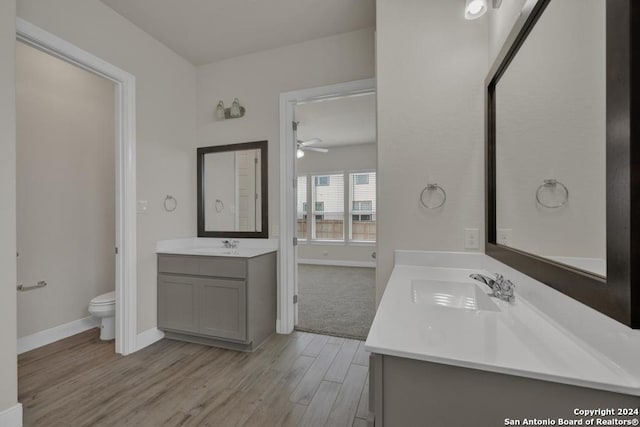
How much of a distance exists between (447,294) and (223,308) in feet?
5.99

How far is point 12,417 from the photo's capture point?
1.47 meters

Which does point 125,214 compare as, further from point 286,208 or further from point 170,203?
point 286,208

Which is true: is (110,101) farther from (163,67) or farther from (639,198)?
(639,198)

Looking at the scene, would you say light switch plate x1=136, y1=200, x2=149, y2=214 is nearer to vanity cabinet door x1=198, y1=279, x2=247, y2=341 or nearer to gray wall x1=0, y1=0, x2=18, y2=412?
vanity cabinet door x1=198, y1=279, x2=247, y2=341

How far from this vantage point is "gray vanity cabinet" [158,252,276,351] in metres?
2.35

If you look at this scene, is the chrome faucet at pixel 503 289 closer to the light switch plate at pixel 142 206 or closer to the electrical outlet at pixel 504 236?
the electrical outlet at pixel 504 236

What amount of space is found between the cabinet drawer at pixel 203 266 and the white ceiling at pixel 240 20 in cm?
204

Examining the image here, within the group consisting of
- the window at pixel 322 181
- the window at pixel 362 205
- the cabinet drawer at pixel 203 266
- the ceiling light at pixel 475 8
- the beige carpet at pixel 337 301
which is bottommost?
the beige carpet at pixel 337 301

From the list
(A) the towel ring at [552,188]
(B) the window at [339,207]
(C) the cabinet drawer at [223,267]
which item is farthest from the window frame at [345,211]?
(A) the towel ring at [552,188]

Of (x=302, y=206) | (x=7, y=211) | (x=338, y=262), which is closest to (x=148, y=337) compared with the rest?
(x=7, y=211)

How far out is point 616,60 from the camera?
59cm

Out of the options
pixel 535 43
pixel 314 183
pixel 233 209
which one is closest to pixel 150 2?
pixel 233 209

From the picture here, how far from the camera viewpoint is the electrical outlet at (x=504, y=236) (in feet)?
4.24

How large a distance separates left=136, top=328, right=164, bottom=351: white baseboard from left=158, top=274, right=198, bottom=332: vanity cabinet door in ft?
0.22
